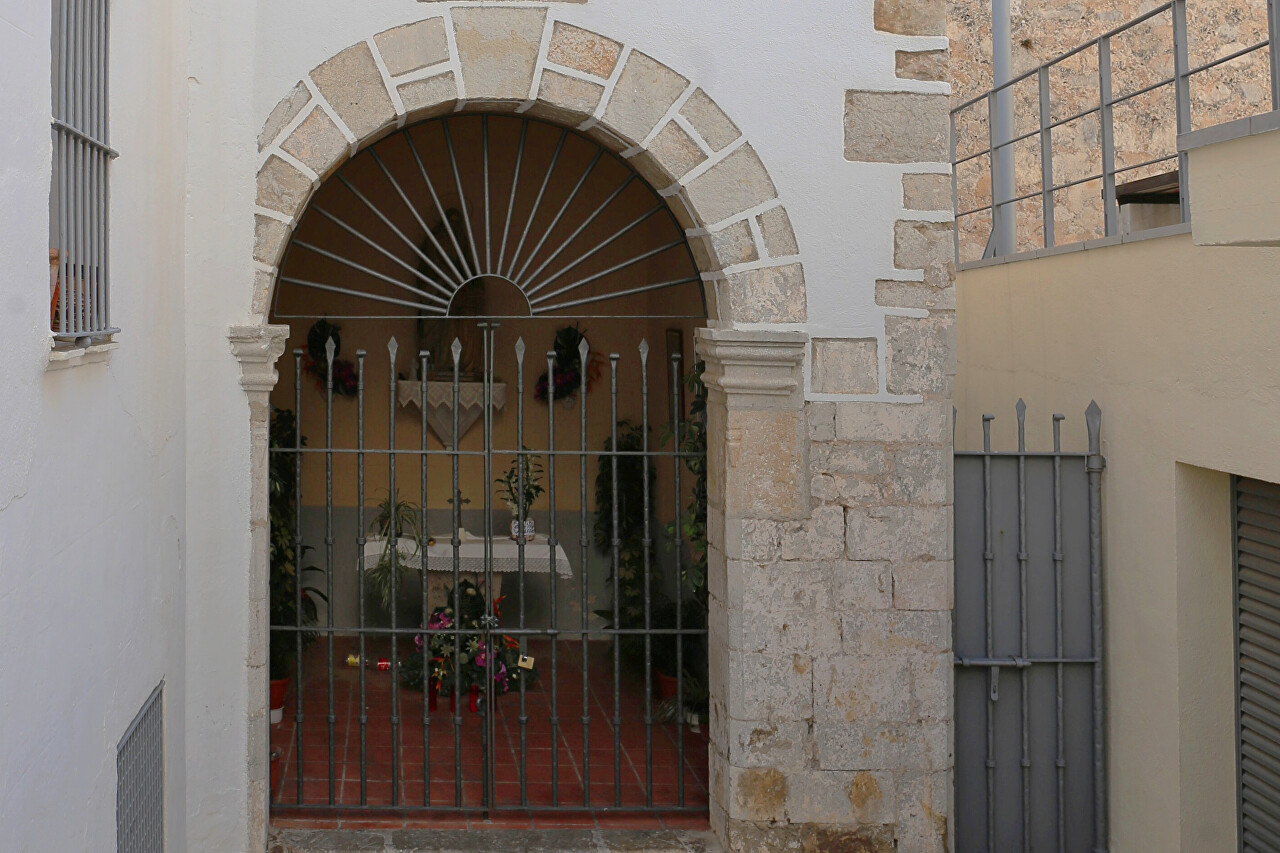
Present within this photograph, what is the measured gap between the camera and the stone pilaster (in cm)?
434

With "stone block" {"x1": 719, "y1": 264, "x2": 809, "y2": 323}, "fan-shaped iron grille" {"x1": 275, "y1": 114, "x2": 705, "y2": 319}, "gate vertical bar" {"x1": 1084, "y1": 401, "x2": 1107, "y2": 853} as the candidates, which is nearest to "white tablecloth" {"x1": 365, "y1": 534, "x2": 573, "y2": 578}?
"fan-shaped iron grille" {"x1": 275, "y1": 114, "x2": 705, "y2": 319}

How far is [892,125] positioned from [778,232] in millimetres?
578

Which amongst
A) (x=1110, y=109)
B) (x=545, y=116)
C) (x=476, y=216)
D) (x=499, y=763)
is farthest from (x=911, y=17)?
(x=476, y=216)

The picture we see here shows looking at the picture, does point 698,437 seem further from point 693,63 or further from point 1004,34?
point 1004,34

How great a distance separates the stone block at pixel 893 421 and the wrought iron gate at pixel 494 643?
64 centimetres

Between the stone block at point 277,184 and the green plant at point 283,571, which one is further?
the green plant at point 283,571

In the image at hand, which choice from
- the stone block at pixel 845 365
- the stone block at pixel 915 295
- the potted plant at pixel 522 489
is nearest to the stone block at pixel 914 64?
the stone block at pixel 915 295

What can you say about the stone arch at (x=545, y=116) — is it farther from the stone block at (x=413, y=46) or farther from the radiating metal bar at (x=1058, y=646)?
the radiating metal bar at (x=1058, y=646)

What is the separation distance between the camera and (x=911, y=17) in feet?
14.8

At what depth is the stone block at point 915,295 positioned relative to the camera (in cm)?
452

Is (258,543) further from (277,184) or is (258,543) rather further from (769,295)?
(769,295)

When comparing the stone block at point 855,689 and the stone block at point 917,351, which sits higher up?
the stone block at point 917,351

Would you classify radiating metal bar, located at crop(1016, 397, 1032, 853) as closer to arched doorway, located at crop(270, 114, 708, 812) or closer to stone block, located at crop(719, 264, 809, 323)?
stone block, located at crop(719, 264, 809, 323)

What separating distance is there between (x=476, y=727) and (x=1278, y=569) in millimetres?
3704
